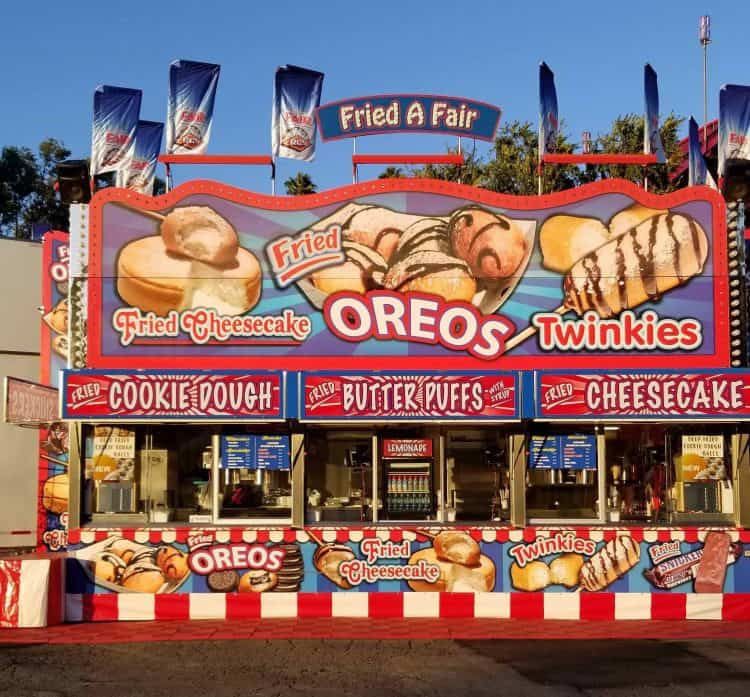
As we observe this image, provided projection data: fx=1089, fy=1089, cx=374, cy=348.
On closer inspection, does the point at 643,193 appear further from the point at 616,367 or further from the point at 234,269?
the point at 234,269

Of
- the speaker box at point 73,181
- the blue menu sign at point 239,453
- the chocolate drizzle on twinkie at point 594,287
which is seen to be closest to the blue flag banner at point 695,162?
the chocolate drizzle on twinkie at point 594,287

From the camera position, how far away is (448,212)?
16781 millimetres

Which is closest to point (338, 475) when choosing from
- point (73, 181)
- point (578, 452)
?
point (578, 452)

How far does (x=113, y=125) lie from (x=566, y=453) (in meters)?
9.48

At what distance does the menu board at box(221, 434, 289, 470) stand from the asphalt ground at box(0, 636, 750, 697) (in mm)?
3044

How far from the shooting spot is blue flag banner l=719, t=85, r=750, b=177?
18.0m

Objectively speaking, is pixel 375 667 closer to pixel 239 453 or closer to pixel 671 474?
pixel 239 453

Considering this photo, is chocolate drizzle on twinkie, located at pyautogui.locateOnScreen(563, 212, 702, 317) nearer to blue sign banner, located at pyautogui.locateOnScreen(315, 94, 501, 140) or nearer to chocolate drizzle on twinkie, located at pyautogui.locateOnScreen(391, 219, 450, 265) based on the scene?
chocolate drizzle on twinkie, located at pyautogui.locateOnScreen(391, 219, 450, 265)

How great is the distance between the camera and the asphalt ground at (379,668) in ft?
35.8

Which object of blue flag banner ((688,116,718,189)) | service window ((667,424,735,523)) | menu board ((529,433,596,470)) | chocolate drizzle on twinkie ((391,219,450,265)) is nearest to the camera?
service window ((667,424,735,523))

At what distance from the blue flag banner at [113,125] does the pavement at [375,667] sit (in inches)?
327

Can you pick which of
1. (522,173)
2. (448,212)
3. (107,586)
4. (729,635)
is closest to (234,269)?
(448,212)

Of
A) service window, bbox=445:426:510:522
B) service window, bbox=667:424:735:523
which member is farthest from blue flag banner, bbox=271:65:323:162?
service window, bbox=667:424:735:523

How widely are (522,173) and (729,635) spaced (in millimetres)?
33048
